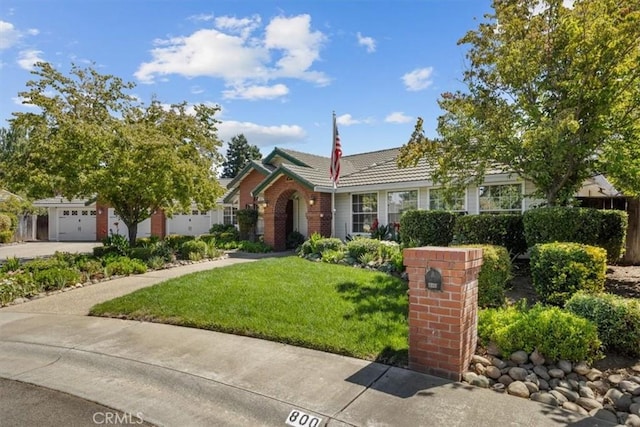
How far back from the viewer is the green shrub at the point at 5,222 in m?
26.4

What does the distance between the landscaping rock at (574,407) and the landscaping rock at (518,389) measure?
334 millimetres

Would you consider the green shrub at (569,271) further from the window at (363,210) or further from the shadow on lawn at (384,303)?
the window at (363,210)

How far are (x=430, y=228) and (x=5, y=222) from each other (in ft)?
98.0

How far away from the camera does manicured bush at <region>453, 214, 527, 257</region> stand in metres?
9.41

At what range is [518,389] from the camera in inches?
154

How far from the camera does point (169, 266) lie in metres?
12.9

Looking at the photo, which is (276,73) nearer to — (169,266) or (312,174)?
(312,174)

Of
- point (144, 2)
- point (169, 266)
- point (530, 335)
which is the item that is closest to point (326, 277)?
point (530, 335)

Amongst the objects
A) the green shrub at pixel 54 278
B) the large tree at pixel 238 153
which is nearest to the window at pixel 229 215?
the green shrub at pixel 54 278

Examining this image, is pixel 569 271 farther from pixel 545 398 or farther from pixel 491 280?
pixel 545 398

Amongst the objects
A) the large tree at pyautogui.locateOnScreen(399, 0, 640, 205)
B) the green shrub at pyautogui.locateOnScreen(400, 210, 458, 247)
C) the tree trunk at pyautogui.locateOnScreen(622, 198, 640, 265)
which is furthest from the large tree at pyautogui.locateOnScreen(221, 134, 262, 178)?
the tree trunk at pyautogui.locateOnScreen(622, 198, 640, 265)

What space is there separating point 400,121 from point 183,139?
955 cm

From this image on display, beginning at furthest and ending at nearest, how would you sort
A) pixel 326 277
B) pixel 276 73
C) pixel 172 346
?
pixel 276 73 < pixel 326 277 < pixel 172 346

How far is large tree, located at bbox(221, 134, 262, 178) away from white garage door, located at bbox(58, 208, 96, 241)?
31.5 m
